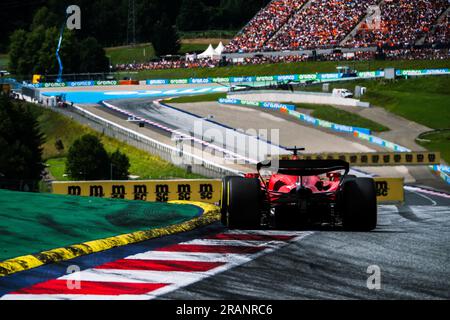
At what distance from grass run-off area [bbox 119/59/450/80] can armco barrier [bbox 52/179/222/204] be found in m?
66.7

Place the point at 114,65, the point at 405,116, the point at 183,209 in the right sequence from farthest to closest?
1. the point at 114,65
2. the point at 405,116
3. the point at 183,209

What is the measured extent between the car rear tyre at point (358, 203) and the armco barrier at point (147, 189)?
20885 mm

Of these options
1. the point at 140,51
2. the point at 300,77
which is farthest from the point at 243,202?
the point at 140,51

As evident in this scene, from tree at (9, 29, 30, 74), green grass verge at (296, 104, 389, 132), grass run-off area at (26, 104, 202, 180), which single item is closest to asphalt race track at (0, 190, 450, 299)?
grass run-off area at (26, 104, 202, 180)

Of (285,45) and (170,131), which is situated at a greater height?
(285,45)

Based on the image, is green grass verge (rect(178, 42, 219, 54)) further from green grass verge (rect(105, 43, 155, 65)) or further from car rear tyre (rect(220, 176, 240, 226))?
car rear tyre (rect(220, 176, 240, 226))

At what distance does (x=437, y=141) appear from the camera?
71.1 m

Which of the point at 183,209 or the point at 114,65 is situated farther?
the point at 114,65

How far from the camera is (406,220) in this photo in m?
22.1

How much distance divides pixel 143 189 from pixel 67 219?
66.6 ft
